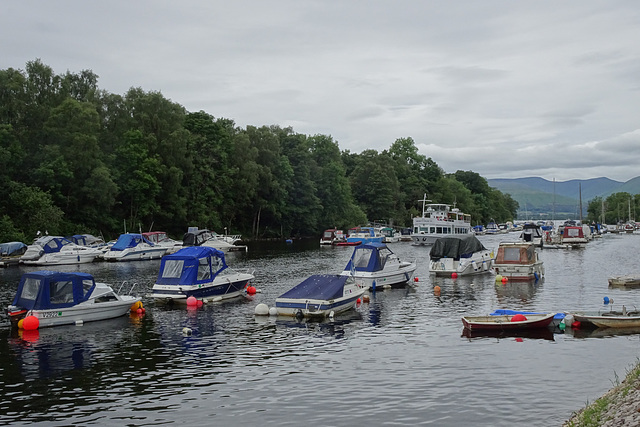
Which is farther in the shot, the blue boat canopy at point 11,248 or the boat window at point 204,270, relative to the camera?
the blue boat canopy at point 11,248

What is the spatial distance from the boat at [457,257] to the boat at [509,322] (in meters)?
23.8

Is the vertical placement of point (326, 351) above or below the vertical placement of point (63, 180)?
below

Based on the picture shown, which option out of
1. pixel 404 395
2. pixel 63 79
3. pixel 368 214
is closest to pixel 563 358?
pixel 404 395

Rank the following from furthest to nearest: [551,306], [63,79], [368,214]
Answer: [368,214], [63,79], [551,306]

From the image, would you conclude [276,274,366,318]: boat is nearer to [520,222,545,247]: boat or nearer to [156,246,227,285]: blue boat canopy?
[156,246,227,285]: blue boat canopy

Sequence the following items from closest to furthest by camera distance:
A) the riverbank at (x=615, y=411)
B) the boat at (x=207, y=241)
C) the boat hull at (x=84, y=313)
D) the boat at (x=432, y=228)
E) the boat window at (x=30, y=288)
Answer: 1. the riverbank at (x=615, y=411)
2. the boat hull at (x=84, y=313)
3. the boat window at (x=30, y=288)
4. the boat at (x=207, y=241)
5. the boat at (x=432, y=228)

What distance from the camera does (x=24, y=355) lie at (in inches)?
988

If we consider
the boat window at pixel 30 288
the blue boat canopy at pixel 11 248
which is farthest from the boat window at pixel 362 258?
the blue boat canopy at pixel 11 248

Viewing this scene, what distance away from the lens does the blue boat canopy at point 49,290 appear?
30.2 metres

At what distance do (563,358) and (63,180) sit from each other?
72305mm

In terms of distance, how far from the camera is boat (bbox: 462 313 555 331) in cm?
2792

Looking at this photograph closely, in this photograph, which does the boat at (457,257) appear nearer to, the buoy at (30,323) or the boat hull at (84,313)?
the boat hull at (84,313)

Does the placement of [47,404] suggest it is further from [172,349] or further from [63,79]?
[63,79]

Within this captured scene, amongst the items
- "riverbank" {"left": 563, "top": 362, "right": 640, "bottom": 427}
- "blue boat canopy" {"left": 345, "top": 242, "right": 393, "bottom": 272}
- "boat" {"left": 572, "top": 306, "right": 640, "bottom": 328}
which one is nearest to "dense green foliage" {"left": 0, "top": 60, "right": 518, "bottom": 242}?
"blue boat canopy" {"left": 345, "top": 242, "right": 393, "bottom": 272}
